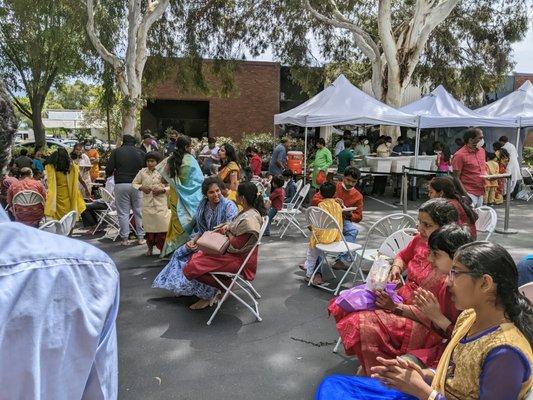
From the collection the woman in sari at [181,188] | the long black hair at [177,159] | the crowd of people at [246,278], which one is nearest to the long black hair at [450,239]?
the crowd of people at [246,278]

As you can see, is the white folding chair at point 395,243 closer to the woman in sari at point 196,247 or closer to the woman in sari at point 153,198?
the woman in sari at point 196,247

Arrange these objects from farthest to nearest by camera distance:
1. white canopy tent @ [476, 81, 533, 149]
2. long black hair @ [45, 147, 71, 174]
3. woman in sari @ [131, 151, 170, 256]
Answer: white canopy tent @ [476, 81, 533, 149] < long black hair @ [45, 147, 71, 174] < woman in sari @ [131, 151, 170, 256]

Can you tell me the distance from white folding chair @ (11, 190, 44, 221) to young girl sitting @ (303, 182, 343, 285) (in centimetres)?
354

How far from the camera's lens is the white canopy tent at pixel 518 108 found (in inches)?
469

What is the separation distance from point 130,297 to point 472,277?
3.98 m

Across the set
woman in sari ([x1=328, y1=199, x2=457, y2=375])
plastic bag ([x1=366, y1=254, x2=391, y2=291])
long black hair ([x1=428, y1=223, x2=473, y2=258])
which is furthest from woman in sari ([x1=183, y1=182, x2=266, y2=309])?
long black hair ([x1=428, y1=223, x2=473, y2=258])

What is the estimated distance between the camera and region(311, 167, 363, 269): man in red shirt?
19.4ft

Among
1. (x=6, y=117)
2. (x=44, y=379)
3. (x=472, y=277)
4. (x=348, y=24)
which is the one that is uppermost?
(x=348, y=24)

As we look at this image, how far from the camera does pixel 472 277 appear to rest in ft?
6.18

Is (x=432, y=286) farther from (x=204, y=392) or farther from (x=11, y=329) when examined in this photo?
(x=11, y=329)

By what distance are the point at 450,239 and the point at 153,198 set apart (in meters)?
4.73

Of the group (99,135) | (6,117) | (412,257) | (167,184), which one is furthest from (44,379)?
(99,135)

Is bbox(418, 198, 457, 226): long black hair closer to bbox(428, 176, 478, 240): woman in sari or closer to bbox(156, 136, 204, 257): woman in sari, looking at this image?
bbox(428, 176, 478, 240): woman in sari

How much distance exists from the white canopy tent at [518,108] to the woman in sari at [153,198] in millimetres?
9433
